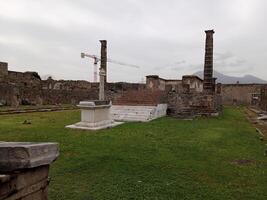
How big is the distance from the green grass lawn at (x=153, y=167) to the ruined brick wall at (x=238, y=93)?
34178mm

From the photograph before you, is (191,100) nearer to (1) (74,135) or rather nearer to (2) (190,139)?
(2) (190,139)

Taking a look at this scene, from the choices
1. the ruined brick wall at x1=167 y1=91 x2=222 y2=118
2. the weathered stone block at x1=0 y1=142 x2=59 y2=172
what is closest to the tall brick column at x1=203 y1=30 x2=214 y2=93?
the ruined brick wall at x1=167 y1=91 x2=222 y2=118

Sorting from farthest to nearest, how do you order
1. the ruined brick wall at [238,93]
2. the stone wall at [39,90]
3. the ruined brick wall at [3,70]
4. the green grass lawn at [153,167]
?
the ruined brick wall at [238,93] < the ruined brick wall at [3,70] < the stone wall at [39,90] < the green grass lawn at [153,167]

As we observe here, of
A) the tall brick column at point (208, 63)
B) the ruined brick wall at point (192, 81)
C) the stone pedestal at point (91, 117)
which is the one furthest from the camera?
the ruined brick wall at point (192, 81)

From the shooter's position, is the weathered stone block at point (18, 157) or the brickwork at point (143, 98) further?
the brickwork at point (143, 98)

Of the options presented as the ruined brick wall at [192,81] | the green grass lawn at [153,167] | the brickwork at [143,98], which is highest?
the ruined brick wall at [192,81]

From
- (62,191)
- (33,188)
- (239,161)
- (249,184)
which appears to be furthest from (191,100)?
(33,188)

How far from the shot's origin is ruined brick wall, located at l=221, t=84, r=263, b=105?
4109 cm

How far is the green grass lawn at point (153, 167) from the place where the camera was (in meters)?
4.46

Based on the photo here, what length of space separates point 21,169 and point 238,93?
42.8m

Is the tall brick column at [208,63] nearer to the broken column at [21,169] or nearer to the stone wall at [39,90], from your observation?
the stone wall at [39,90]

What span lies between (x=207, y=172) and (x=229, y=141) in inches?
152

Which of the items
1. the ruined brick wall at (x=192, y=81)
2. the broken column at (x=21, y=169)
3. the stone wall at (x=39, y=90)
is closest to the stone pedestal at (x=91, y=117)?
the broken column at (x=21, y=169)

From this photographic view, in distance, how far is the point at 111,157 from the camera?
253 inches
